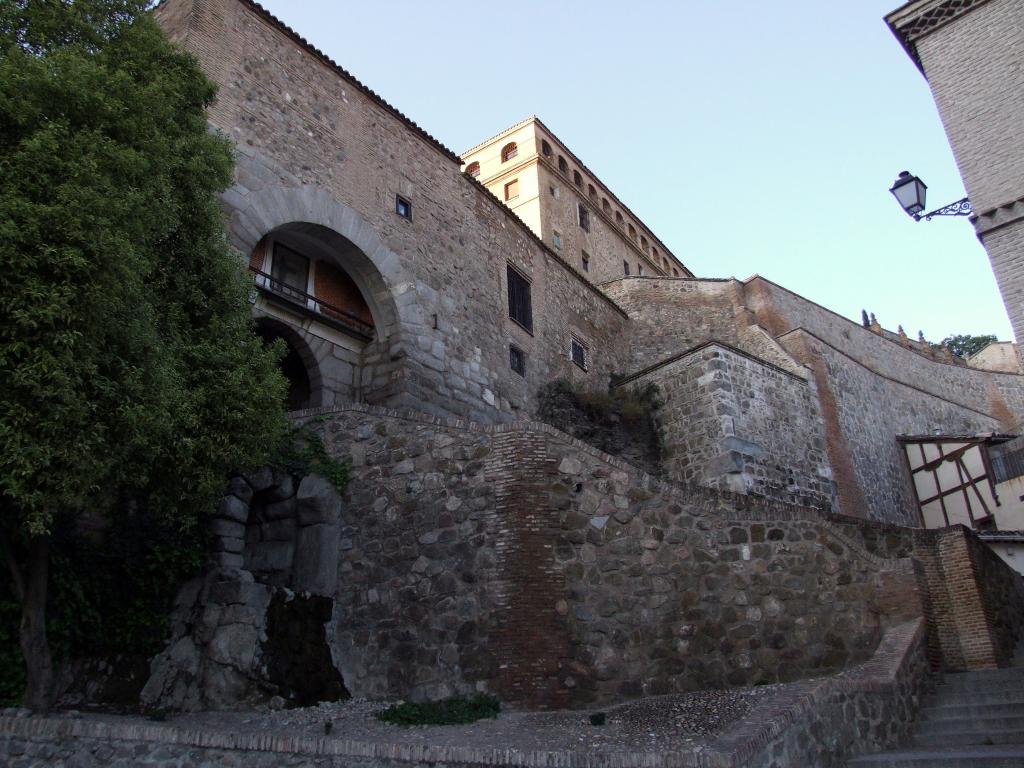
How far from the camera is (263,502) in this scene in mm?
10695

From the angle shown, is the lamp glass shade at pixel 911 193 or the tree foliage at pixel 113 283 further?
the lamp glass shade at pixel 911 193

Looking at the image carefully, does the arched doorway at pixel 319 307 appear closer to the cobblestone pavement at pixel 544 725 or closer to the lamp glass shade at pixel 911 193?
the cobblestone pavement at pixel 544 725

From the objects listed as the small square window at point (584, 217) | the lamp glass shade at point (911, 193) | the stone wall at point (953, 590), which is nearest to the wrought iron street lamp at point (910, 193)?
the lamp glass shade at point (911, 193)

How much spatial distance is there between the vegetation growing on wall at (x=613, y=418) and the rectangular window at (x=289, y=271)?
5.77 meters

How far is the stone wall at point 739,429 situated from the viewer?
17141 mm

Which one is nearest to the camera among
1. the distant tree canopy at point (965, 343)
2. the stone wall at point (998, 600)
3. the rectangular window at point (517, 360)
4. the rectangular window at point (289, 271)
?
the stone wall at point (998, 600)

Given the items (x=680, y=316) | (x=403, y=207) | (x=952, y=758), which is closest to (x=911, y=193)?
(x=952, y=758)

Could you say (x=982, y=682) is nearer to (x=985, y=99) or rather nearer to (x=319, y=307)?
(x=985, y=99)

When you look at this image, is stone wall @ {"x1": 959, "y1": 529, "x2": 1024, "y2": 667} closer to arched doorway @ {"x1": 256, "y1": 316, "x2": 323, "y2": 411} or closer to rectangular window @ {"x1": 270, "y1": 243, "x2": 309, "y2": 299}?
arched doorway @ {"x1": 256, "y1": 316, "x2": 323, "y2": 411}

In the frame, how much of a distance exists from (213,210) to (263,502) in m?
3.64

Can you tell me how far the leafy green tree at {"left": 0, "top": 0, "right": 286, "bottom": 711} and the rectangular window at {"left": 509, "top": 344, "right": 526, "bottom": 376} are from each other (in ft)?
28.1

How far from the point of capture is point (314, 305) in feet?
47.9

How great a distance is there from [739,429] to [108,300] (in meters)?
13.1

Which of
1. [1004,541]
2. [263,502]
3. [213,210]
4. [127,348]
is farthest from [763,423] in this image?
[127,348]
